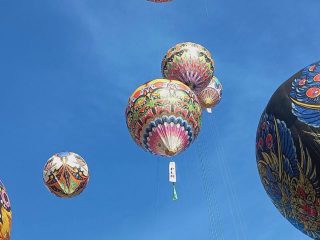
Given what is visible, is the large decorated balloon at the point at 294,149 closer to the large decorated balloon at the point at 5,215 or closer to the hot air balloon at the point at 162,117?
the large decorated balloon at the point at 5,215

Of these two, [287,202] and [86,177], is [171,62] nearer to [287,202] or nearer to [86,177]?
[86,177]

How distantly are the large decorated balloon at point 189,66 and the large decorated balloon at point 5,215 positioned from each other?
725 centimetres

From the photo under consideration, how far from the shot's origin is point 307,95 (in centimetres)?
566

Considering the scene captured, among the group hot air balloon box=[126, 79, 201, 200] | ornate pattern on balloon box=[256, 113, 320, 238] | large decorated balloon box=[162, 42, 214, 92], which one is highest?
large decorated balloon box=[162, 42, 214, 92]

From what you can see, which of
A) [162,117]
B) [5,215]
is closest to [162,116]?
[162,117]

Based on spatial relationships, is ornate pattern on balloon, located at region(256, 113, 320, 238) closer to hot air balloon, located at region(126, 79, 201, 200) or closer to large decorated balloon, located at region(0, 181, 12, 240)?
large decorated balloon, located at region(0, 181, 12, 240)

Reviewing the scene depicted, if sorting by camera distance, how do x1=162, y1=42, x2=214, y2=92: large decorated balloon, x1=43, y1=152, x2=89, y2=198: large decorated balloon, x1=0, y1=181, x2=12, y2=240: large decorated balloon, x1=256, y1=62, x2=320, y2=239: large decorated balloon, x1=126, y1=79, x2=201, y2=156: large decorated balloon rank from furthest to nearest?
x1=43, y1=152, x2=89, y2=198: large decorated balloon, x1=162, y1=42, x2=214, y2=92: large decorated balloon, x1=126, y1=79, x2=201, y2=156: large decorated balloon, x1=0, y1=181, x2=12, y2=240: large decorated balloon, x1=256, y1=62, x2=320, y2=239: large decorated balloon

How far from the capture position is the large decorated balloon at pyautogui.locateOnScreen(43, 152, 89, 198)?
14680 mm

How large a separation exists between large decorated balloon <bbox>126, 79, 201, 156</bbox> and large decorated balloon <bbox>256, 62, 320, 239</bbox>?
504 cm

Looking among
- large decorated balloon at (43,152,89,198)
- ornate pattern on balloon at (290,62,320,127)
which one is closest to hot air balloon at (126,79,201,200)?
large decorated balloon at (43,152,89,198)

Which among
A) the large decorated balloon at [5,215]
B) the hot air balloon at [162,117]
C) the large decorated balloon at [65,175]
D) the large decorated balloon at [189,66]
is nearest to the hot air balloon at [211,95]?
the large decorated balloon at [189,66]

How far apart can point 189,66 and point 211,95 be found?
171cm

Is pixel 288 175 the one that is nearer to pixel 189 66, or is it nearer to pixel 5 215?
pixel 5 215

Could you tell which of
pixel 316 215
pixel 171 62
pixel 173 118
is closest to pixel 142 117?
pixel 173 118
